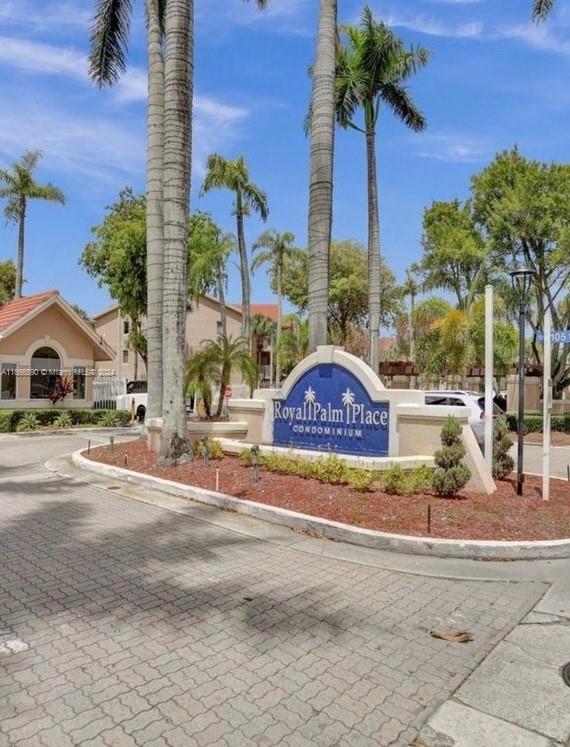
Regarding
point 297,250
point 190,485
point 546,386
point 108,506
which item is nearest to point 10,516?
point 108,506

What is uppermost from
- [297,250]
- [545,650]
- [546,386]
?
[297,250]

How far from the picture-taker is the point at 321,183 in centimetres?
1234

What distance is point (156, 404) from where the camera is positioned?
1484cm

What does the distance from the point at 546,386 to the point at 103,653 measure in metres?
7.40

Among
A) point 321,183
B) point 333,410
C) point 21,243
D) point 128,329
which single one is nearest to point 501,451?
point 333,410

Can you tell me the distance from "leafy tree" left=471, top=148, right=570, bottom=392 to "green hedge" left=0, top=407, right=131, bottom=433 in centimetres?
1818

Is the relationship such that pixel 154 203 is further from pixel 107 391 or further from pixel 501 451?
pixel 107 391

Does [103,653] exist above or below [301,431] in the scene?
below

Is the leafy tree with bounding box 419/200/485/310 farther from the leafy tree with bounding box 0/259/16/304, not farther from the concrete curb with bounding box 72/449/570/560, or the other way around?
the leafy tree with bounding box 0/259/16/304

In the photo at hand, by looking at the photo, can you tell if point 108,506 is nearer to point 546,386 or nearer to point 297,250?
point 546,386

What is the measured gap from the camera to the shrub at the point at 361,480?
8.88 metres

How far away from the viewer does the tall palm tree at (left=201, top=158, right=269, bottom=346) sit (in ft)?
108

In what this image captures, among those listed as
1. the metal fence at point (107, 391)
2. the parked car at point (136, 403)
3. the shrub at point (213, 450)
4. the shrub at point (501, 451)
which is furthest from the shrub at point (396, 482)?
the metal fence at point (107, 391)

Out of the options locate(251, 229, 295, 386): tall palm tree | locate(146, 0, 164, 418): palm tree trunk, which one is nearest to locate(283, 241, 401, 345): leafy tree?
locate(251, 229, 295, 386): tall palm tree
